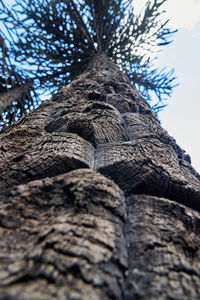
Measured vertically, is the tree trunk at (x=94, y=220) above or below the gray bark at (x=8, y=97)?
below

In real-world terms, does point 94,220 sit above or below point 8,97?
below

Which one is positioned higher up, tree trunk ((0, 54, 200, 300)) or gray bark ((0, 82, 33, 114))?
gray bark ((0, 82, 33, 114))

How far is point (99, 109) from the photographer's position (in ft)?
4.27

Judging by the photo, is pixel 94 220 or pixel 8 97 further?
pixel 8 97

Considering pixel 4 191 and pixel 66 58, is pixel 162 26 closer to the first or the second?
pixel 66 58

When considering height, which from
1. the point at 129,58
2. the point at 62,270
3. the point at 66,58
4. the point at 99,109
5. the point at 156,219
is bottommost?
the point at 62,270

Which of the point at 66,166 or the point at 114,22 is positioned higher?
the point at 114,22

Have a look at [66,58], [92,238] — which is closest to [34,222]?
[92,238]

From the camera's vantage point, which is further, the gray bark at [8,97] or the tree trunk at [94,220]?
the gray bark at [8,97]

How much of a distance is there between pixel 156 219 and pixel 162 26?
4.70 meters

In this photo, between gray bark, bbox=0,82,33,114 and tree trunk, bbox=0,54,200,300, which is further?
gray bark, bbox=0,82,33,114

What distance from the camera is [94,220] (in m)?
0.58

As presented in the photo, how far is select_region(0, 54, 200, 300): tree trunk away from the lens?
450 mm

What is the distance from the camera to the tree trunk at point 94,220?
450 mm
